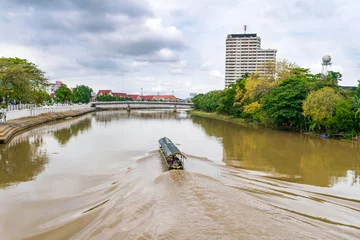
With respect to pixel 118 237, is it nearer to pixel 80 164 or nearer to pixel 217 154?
pixel 80 164

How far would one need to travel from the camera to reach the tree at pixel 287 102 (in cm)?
2827

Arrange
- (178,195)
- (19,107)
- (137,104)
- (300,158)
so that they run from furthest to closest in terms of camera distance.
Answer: (137,104)
(19,107)
(300,158)
(178,195)

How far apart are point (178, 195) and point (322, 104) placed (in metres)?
20.2

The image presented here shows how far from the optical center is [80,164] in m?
15.1

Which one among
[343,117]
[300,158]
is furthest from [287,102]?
[300,158]

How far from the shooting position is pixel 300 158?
17.4 m

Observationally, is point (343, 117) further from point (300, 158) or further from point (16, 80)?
point (16, 80)

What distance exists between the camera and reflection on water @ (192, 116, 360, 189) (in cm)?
1299

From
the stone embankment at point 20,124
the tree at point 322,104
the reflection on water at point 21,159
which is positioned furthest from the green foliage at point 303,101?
the stone embankment at point 20,124

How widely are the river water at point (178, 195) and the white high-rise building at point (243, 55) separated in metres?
94.6

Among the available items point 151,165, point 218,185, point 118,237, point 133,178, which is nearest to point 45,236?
point 118,237

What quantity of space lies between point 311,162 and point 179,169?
8613 mm

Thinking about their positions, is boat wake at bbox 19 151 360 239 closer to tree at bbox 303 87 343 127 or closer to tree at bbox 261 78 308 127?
tree at bbox 303 87 343 127

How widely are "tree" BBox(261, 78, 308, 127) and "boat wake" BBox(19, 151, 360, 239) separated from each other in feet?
60.6
